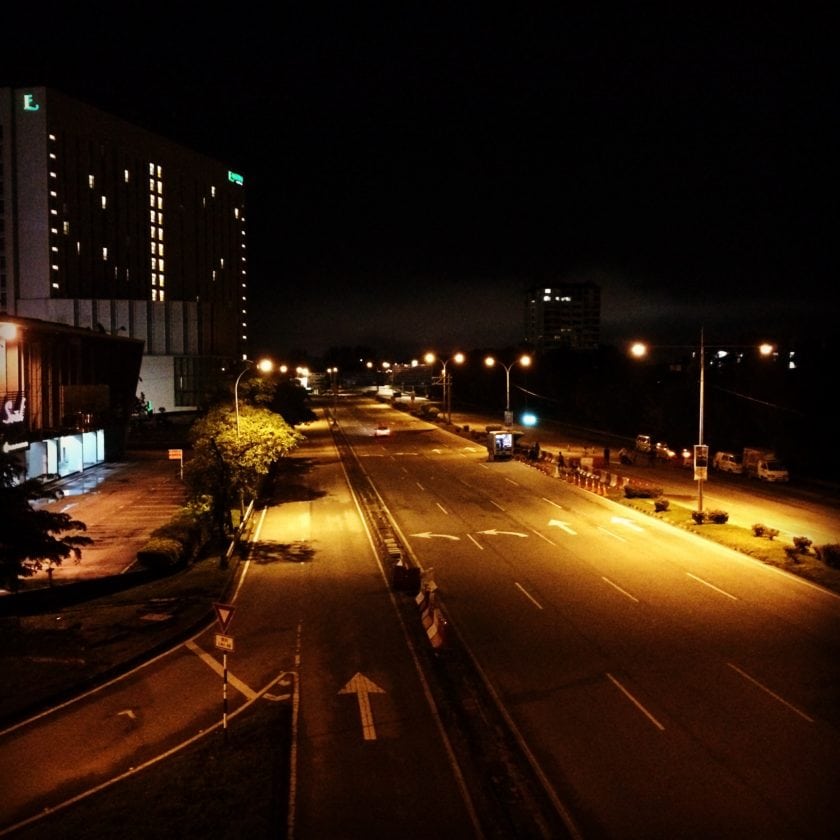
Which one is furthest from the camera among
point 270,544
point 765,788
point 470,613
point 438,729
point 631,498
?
point 631,498

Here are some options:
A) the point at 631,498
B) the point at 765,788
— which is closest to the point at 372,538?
the point at 631,498

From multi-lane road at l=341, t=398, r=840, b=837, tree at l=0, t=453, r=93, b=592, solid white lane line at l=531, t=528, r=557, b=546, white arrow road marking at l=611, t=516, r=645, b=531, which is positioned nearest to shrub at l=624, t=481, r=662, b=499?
white arrow road marking at l=611, t=516, r=645, b=531

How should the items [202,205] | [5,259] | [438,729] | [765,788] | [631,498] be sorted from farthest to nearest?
[202,205]
[5,259]
[631,498]
[438,729]
[765,788]

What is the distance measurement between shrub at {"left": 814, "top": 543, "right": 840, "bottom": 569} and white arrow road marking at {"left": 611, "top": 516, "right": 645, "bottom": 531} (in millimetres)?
7878

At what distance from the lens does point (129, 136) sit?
5231 inches

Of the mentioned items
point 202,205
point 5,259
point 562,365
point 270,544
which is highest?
point 202,205

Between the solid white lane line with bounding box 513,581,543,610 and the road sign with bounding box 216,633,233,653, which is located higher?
the road sign with bounding box 216,633,233,653

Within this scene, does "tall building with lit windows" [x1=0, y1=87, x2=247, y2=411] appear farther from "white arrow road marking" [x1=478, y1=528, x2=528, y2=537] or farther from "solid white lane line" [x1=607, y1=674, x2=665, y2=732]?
"solid white lane line" [x1=607, y1=674, x2=665, y2=732]

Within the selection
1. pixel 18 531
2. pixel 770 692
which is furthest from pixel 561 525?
pixel 18 531

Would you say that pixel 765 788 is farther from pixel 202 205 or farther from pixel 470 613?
pixel 202 205

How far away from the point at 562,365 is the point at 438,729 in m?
121

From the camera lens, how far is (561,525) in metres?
34.0

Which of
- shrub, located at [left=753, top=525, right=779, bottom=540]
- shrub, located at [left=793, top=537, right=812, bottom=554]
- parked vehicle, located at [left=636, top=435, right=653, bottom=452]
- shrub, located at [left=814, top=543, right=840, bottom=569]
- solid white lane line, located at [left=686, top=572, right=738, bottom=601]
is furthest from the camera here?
parked vehicle, located at [left=636, top=435, right=653, bottom=452]

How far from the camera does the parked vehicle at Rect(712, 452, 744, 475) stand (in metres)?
51.7
